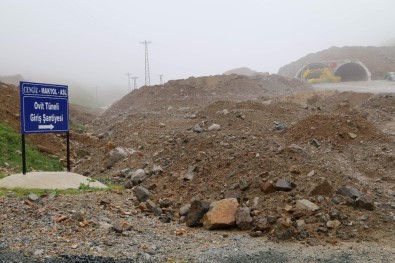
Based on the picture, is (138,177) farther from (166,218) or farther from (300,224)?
(300,224)

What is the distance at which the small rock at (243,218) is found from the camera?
7090 millimetres

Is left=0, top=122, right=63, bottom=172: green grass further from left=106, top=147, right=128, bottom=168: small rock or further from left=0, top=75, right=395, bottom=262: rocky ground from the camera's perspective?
left=106, top=147, right=128, bottom=168: small rock

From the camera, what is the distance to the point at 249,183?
8383mm

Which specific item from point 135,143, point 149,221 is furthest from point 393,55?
point 149,221

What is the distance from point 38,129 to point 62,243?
408 centimetres

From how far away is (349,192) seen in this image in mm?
7715

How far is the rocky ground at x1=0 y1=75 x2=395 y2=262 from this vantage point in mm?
6023

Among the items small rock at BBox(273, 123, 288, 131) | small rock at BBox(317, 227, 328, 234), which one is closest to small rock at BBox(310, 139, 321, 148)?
small rock at BBox(273, 123, 288, 131)

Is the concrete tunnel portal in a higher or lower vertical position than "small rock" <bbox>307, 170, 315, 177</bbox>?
higher

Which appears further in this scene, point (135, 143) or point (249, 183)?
point (135, 143)

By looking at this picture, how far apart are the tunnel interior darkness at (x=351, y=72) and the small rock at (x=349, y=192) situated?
55.9 meters

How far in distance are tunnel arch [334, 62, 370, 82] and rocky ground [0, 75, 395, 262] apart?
50865 millimetres

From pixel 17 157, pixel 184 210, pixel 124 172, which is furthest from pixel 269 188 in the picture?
pixel 17 157

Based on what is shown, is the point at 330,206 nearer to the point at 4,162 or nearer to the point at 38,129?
the point at 38,129
